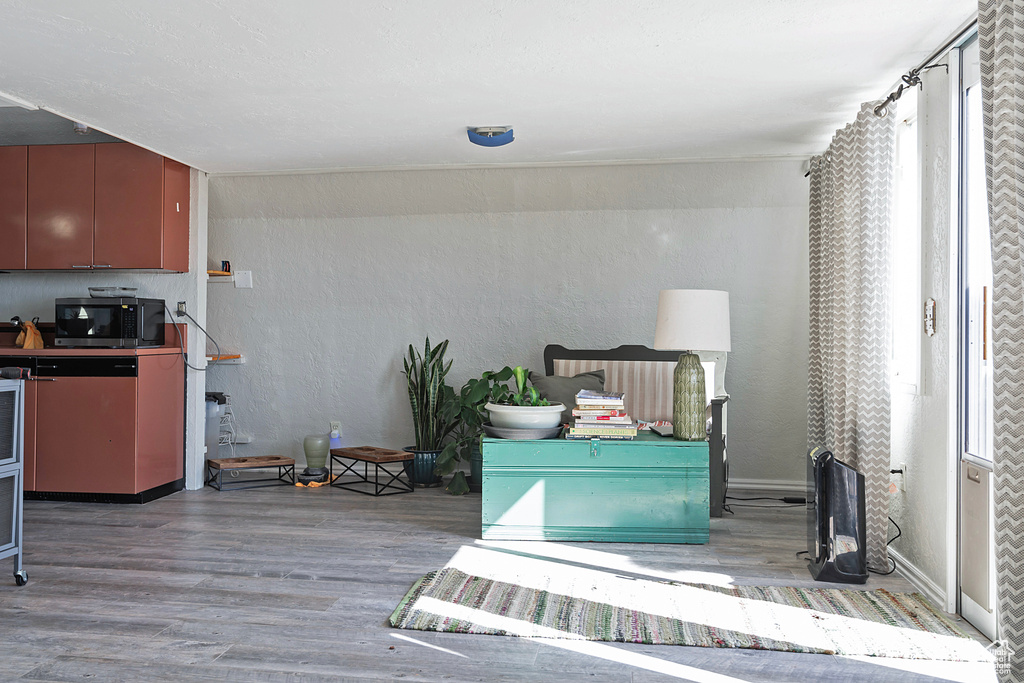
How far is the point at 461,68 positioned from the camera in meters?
3.29

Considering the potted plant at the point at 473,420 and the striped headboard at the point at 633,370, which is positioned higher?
the striped headboard at the point at 633,370

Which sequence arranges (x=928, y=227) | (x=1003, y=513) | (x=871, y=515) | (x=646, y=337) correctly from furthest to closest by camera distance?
(x=646, y=337) < (x=871, y=515) < (x=928, y=227) < (x=1003, y=513)

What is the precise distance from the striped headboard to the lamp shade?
104 centimetres

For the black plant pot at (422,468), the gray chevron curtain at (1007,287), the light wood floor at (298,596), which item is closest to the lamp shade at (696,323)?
the light wood floor at (298,596)

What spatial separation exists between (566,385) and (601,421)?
0.98m

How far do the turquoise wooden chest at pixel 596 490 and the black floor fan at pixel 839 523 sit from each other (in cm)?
60

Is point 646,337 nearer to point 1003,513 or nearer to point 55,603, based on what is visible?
point 1003,513

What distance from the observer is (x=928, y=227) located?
10.2 ft

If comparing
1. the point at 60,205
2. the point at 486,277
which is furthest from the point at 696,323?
the point at 60,205

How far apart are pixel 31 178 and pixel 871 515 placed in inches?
212

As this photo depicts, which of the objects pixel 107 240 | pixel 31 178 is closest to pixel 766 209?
pixel 107 240

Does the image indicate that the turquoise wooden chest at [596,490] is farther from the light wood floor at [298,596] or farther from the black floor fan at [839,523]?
the black floor fan at [839,523]

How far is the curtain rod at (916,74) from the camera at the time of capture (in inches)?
110

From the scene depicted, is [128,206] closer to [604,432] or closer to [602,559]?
[604,432]
